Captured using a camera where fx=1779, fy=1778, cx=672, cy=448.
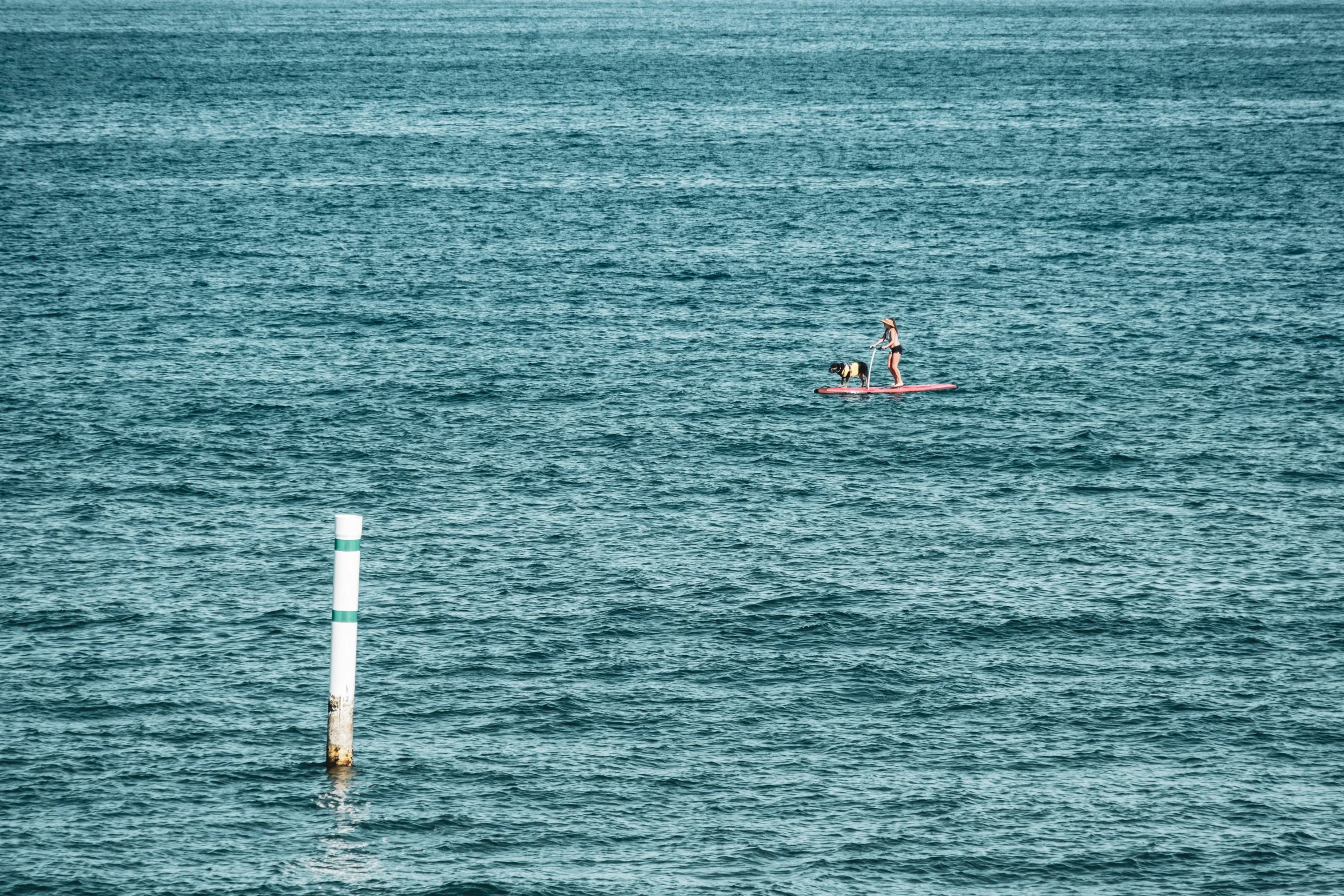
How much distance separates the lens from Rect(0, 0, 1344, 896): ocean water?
22.3m

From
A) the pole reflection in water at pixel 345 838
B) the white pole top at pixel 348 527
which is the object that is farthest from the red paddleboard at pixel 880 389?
the white pole top at pixel 348 527

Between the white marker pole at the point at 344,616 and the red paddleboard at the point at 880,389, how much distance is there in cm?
2610

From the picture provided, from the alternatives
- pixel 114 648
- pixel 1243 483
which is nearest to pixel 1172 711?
pixel 1243 483

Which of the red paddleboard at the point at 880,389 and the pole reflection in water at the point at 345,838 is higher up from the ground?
the red paddleboard at the point at 880,389

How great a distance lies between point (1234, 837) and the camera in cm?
2202

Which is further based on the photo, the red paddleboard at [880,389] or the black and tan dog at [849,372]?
the black and tan dog at [849,372]

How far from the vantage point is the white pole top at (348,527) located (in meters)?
20.9

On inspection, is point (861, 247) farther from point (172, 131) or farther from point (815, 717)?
point (172, 131)

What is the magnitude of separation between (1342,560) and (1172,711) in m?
9.23

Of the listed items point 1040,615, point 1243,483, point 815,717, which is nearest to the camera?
point 815,717

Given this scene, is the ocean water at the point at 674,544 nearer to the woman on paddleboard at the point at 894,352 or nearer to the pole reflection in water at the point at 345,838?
the pole reflection in water at the point at 345,838

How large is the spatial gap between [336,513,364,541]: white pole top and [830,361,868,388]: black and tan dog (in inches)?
1063

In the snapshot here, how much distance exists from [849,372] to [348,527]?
27557 millimetres

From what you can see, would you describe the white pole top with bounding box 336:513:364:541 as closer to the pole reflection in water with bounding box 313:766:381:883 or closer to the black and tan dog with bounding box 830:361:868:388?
the pole reflection in water with bounding box 313:766:381:883
